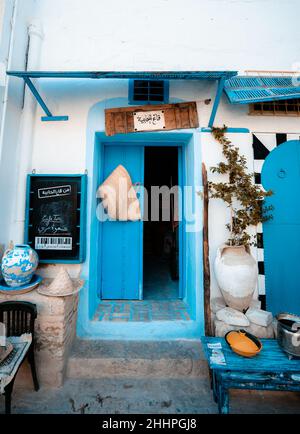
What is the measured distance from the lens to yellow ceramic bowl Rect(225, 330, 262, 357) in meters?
2.07

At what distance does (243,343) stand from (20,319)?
7.80 feet

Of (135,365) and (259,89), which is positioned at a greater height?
(259,89)

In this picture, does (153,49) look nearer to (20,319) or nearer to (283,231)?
(283,231)

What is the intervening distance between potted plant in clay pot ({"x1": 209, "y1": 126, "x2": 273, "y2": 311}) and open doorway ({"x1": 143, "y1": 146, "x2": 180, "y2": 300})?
1.12m

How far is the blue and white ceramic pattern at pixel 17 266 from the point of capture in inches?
91.6

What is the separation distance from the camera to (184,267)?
3566 mm

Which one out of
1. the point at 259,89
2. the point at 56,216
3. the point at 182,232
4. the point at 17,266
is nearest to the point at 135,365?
the point at 17,266

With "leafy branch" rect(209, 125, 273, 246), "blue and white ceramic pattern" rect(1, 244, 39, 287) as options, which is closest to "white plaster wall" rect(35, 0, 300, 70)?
"leafy branch" rect(209, 125, 273, 246)

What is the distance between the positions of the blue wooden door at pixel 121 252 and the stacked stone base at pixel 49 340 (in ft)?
3.74

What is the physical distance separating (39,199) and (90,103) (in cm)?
164

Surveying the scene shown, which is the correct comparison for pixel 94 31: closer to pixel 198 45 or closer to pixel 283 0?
pixel 198 45

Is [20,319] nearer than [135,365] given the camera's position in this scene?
Yes

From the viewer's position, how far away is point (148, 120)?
312 cm
